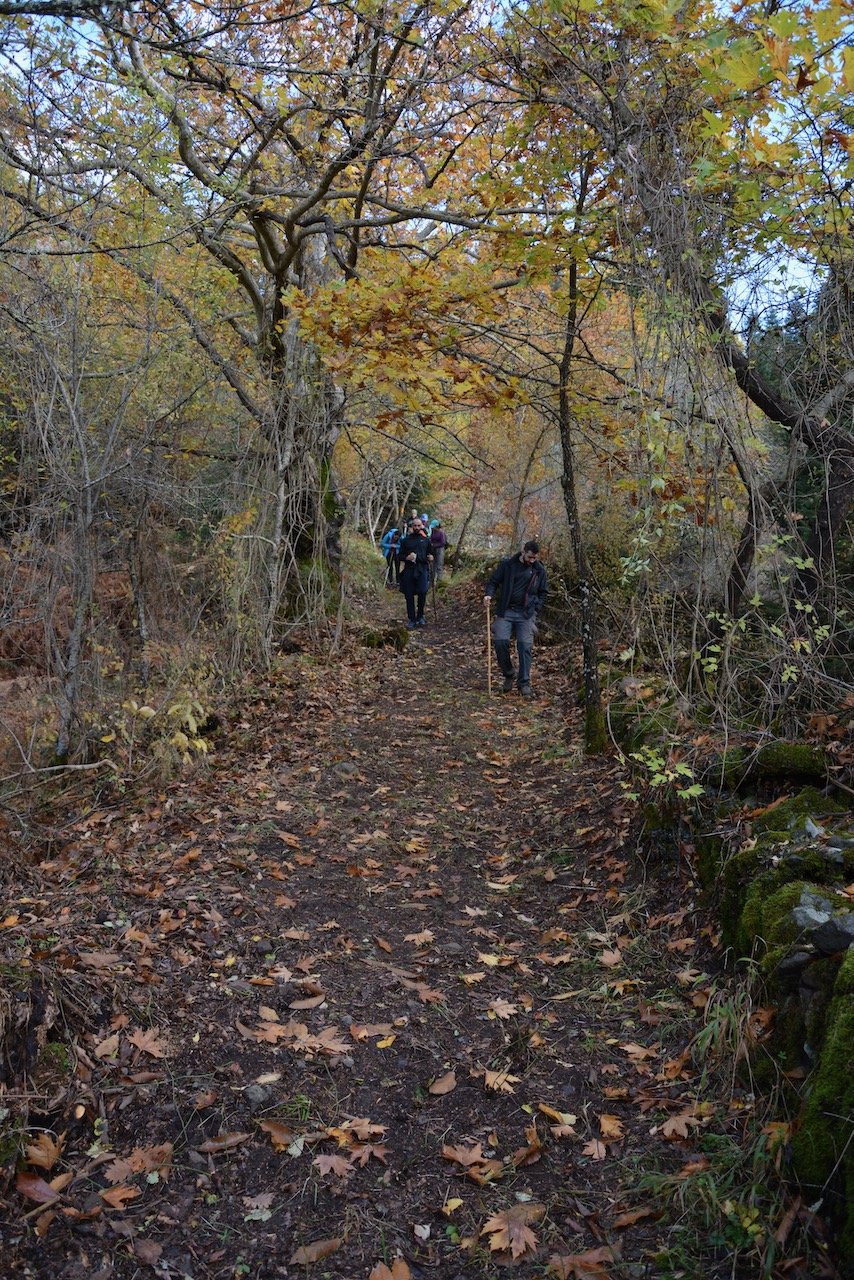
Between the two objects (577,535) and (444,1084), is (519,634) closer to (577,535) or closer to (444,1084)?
(577,535)

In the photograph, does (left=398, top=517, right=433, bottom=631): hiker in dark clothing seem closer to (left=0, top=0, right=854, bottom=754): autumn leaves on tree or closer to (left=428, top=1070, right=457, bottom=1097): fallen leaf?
(left=0, top=0, right=854, bottom=754): autumn leaves on tree

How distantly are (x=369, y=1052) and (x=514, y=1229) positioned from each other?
45.6 inches

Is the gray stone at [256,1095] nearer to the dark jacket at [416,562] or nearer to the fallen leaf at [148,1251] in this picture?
the fallen leaf at [148,1251]

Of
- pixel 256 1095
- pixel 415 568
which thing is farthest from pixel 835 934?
pixel 415 568

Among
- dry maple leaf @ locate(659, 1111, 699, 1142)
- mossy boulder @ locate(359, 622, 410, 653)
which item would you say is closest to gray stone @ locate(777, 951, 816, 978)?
dry maple leaf @ locate(659, 1111, 699, 1142)

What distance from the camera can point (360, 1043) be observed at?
12.9 ft

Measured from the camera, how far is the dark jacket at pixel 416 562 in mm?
13797

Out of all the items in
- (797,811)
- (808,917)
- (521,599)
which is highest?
(521,599)

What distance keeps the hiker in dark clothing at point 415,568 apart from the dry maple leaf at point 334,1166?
1104cm

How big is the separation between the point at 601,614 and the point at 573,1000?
26.3 feet

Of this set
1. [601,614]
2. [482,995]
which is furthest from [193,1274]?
[601,614]

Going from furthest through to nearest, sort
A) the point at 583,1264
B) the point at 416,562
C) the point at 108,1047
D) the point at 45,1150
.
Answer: the point at 416,562 → the point at 108,1047 → the point at 45,1150 → the point at 583,1264

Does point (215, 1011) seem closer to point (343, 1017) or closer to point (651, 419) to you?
point (343, 1017)

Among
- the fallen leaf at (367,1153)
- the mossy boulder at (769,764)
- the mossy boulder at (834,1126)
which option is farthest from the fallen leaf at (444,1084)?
the mossy boulder at (769,764)
